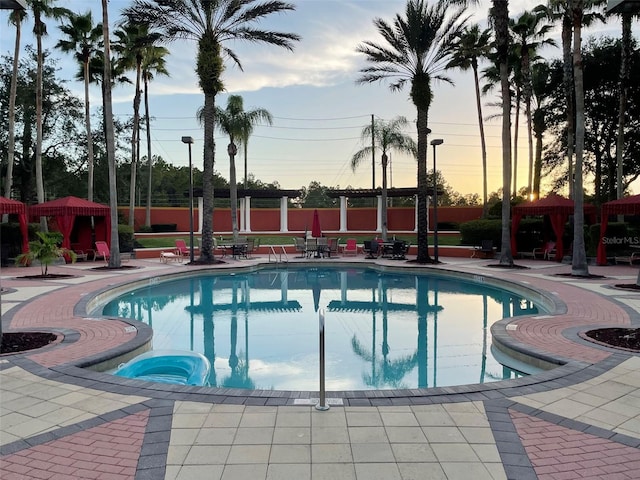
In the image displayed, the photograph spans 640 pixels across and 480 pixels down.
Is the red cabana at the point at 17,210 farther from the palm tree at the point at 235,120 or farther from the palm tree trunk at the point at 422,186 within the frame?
the palm tree trunk at the point at 422,186

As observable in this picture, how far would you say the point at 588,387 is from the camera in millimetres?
4867

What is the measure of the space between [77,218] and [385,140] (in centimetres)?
1702

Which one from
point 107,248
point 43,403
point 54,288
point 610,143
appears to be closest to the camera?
point 43,403

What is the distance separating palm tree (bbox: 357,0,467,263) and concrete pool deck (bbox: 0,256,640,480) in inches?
552

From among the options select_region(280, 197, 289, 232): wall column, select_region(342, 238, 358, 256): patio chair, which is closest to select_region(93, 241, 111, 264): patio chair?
select_region(342, 238, 358, 256): patio chair

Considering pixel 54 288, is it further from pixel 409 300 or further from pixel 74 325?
pixel 409 300

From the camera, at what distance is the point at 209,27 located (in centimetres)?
1755

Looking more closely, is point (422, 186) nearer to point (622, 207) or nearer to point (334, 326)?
point (622, 207)

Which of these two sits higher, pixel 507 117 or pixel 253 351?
pixel 507 117

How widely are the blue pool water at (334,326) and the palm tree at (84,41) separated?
11.5m

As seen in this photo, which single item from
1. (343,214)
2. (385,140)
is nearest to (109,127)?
(385,140)

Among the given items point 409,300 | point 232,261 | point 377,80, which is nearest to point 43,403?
point 409,300

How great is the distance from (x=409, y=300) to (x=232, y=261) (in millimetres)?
9538

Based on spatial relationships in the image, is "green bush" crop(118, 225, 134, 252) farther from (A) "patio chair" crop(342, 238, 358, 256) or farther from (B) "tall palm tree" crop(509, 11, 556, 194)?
(B) "tall palm tree" crop(509, 11, 556, 194)
